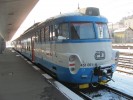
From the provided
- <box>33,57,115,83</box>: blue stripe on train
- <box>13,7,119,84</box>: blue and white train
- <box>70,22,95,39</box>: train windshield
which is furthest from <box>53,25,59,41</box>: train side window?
<box>33,57,115,83</box>: blue stripe on train

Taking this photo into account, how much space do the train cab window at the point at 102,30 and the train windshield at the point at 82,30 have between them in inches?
11.1

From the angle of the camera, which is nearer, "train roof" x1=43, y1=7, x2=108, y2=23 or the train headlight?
the train headlight

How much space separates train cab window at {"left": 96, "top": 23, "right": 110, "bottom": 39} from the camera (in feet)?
30.6

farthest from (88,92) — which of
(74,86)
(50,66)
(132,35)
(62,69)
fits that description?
(132,35)

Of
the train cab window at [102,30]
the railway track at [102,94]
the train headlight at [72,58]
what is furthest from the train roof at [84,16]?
the railway track at [102,94]

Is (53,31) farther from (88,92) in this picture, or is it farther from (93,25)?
(88,92)

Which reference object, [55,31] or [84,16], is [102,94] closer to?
[84,16]

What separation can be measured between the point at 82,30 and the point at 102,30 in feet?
2.87

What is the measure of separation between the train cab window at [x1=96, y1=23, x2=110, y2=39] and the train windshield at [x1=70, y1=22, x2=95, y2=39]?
0.28m

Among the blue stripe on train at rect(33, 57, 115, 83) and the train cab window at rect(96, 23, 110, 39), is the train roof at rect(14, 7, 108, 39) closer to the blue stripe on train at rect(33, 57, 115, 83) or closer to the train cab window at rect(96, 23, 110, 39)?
the train cab window at rect(96, 23, 110, 39)

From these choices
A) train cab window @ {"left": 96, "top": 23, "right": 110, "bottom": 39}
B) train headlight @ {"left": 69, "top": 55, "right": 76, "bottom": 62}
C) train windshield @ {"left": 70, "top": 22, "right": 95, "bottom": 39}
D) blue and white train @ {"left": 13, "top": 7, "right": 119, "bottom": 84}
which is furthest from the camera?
train cab window @ {"left": 96, "top": 23, "right": 110, "bottom": 39}

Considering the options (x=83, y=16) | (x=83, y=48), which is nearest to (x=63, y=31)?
(x=83, y=16)

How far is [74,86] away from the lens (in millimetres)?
9539

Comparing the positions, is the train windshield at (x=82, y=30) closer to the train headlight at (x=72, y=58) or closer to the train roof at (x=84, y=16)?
the train roof at (x=84, y=16)
